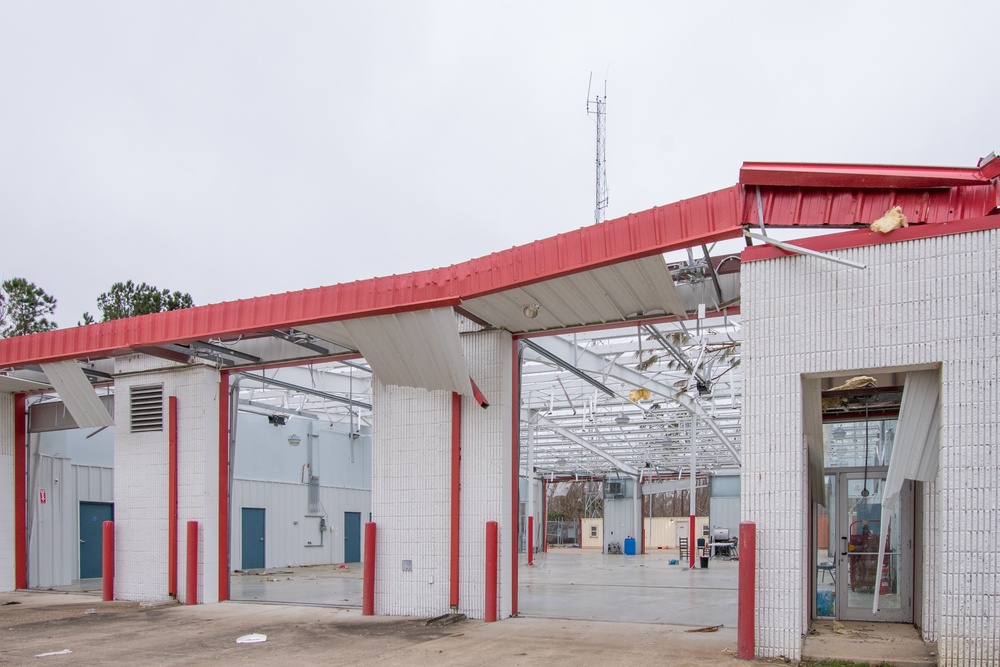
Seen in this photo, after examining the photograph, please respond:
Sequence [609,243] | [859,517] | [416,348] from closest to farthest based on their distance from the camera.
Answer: [609,243] → [859,517] → [416,348]

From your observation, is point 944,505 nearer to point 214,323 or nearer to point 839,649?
point 839,649

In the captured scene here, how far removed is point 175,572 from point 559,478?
36.0 meters

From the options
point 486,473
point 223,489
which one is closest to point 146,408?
point 223,489

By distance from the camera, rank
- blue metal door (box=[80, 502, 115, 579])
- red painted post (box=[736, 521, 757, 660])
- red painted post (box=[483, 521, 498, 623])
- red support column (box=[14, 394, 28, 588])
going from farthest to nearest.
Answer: blue metal door (box=[80, 502, 115, 579]) < red support column (box=[14, 394, 28, 588]) < red painted post (box=[483, 521, 498, 623]) < red painted post (box=[736, 521, 757, 660])

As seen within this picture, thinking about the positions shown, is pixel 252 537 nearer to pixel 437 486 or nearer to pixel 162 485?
pixel 162 485

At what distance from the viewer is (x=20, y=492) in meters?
19.1

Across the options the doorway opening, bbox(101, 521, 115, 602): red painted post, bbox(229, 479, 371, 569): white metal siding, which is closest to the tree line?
bbox(229, 479, 371, 569): white metal siding

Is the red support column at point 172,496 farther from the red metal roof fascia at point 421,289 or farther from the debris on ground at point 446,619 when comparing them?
the debris on ground at point 446,619

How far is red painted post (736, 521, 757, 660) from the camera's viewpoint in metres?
8.88

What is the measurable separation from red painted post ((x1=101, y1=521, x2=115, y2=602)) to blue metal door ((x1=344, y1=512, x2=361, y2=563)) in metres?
15.2

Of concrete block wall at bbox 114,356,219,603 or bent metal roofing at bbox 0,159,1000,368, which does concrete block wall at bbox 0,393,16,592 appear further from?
bent metal roofing at bbox 0,159,1000,368

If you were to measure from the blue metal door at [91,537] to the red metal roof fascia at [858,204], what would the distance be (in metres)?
18.8

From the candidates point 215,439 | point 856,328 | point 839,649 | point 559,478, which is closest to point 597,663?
point 839,649

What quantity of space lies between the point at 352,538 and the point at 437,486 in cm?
1956
